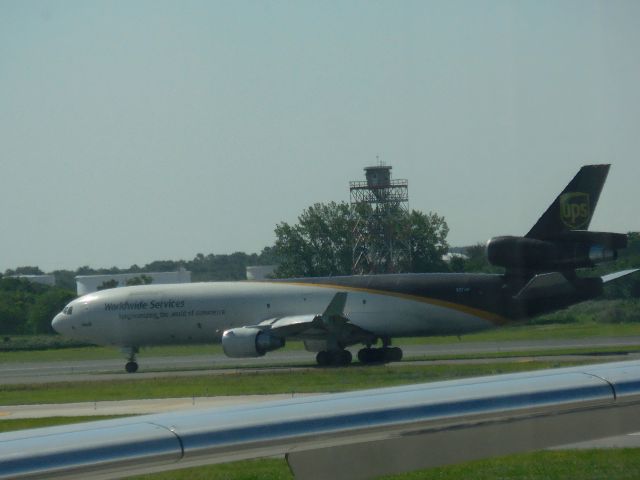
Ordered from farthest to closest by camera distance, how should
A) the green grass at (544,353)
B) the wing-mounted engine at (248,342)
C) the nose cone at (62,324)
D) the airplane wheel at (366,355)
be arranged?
the nose cone at (62,324)
the airplane wheel at (366,355)
the wing-mounted engine at (248,342)
the green grass at (544,353)

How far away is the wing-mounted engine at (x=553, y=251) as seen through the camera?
97.6 feet

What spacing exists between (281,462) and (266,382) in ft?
53.2

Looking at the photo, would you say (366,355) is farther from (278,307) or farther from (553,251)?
(553,251)

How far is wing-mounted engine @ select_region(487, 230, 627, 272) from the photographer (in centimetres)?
2973

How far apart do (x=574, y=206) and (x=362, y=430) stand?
87.6ft

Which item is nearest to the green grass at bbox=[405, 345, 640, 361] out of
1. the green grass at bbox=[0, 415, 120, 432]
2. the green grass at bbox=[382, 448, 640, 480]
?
the green grass at bbox=[0, 415, 120, 432]

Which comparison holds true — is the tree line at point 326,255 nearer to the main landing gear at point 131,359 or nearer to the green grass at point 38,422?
the main landing gear at point 131,359

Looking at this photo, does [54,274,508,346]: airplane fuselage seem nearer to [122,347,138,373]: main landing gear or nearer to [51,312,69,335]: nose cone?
[51,312,69,335]: nose cone

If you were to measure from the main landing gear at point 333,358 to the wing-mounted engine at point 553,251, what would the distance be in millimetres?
5973

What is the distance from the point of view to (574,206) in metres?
31.1

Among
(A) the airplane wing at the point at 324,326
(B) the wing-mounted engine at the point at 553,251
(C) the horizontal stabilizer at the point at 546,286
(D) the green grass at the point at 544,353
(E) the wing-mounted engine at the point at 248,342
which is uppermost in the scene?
(B) the wing-mounted engine at the point at 553,251

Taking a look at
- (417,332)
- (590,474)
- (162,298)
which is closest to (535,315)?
(417,332)

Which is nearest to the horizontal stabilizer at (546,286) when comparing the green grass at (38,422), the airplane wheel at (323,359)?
the airplane wheel at (323,359)

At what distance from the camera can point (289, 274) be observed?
2581 inches
